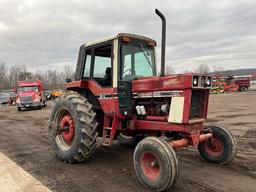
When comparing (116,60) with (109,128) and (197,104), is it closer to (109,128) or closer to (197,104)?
(109,128)

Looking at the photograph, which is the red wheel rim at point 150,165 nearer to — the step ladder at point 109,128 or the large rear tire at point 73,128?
the step ladder at point 109,128

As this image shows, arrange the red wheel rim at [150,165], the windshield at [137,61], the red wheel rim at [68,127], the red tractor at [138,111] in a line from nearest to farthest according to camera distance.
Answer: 1. the red wheel rim at [150,165]
2. the red tractor at [138,111]
3. the windshield at [137,61]
4. the red wheel rim at [68,127]

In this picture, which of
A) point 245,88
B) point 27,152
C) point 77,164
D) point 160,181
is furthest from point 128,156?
point 245,88

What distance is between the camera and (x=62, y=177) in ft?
17.4

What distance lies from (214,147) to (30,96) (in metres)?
20.6

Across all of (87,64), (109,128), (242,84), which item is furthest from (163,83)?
(242,84)

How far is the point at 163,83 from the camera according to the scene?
5141 millimetres

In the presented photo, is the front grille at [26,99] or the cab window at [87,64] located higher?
the cab window at [87,64]

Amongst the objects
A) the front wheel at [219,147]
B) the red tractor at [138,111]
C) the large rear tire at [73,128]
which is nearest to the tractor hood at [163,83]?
the red tractor at [138,111]

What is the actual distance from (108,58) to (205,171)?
313 cm

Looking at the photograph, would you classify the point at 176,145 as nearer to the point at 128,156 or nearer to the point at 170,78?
the point at 170,78

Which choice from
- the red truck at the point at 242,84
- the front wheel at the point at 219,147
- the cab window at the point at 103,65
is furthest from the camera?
the red truck at the point at 242,84

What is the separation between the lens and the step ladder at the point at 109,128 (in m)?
5.83

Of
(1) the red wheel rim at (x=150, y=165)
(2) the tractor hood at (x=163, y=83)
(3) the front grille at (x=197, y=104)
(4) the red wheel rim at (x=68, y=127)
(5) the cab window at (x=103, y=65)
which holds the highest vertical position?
(5) the cab window at (x=103, y=65)
